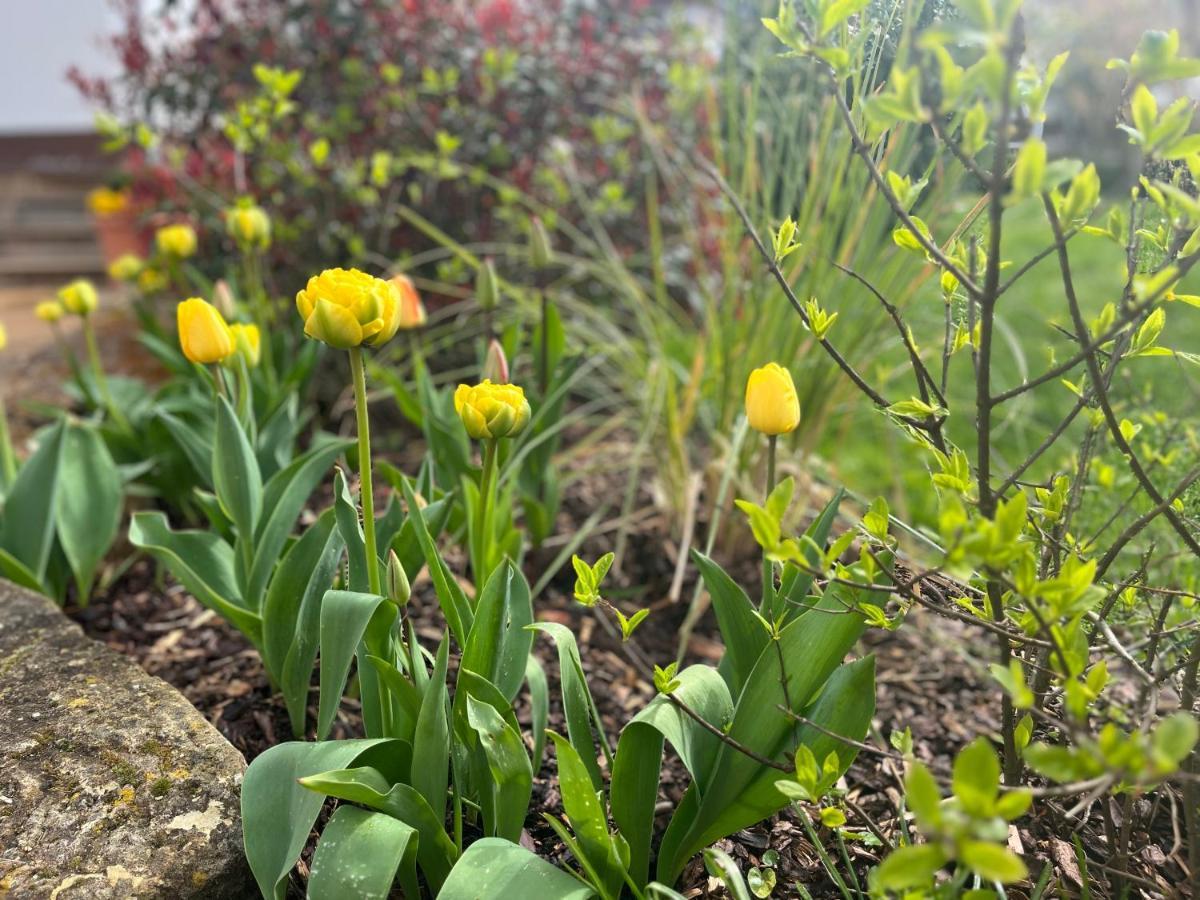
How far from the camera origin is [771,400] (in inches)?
45.6

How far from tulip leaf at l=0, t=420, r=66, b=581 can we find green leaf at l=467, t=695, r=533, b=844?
3.39 ft

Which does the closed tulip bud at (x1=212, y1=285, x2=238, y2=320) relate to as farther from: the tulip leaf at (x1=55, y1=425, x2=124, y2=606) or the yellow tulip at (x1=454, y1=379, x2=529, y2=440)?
the yellow tulip at (x1=454, y1=379, x2=529, y2=440)

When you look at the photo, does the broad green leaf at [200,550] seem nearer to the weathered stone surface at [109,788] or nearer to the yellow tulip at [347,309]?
the weathered stone surface at [109,788]

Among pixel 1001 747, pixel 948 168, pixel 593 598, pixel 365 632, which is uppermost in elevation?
pixel 948 168

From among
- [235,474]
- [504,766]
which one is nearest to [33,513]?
[235,474]

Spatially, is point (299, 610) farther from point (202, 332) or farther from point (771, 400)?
point (771, 400)

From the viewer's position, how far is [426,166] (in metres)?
2.51

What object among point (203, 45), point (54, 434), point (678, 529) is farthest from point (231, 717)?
point (203, 45)

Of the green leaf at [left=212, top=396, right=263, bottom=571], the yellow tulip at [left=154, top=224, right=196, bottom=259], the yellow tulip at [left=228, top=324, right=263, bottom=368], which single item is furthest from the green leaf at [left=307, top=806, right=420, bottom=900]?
the yellow tulip at [left=154, top=224, right=196, bottom=259]

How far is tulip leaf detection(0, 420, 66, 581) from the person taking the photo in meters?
1.70

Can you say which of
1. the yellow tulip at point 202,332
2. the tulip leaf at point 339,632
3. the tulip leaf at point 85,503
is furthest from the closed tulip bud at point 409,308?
the tulip leaf at point 339,632

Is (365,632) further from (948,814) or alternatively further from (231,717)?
(948,814)

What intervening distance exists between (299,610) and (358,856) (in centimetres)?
46

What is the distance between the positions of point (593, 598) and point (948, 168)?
1.52 metres
